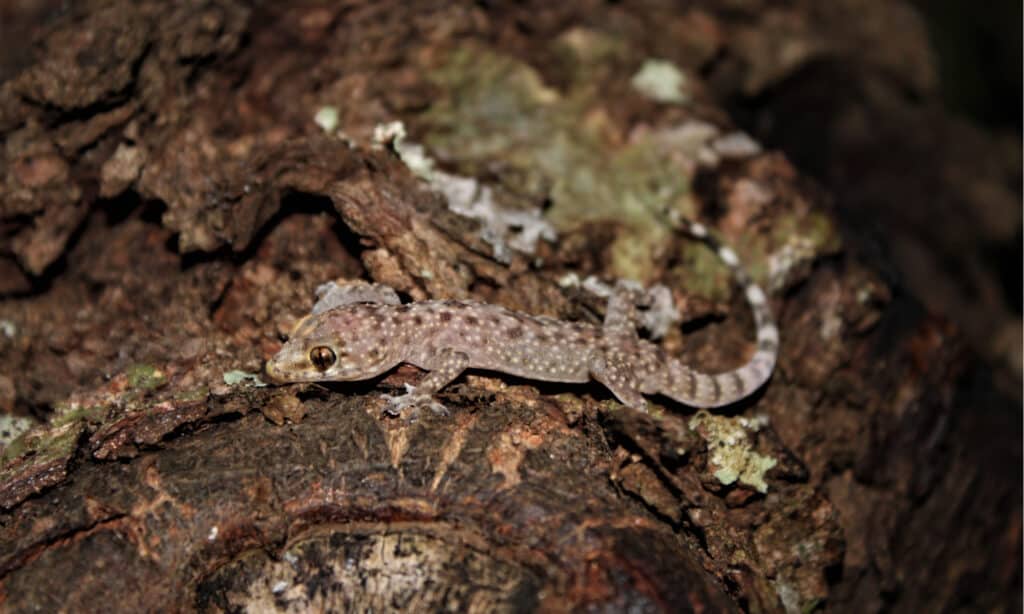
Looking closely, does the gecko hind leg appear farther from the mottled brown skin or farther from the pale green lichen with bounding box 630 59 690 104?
the pale green lichen with bounding box 630 59 690 104

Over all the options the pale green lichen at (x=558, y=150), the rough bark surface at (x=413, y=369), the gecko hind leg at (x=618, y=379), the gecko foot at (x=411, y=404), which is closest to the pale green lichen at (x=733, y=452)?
the rough bark surface at (x=413, y=369)

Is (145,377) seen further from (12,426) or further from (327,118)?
(327,118)

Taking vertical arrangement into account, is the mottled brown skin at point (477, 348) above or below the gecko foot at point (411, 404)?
below

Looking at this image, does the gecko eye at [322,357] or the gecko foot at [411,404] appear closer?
the gecko foot at [411,404]

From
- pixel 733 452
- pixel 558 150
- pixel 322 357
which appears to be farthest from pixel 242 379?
pixel 558 150

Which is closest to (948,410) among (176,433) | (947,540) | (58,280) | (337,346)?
(947,540)

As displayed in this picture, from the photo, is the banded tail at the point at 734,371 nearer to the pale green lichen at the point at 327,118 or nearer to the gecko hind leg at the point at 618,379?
the gecko hind leg at the point at 618,379
